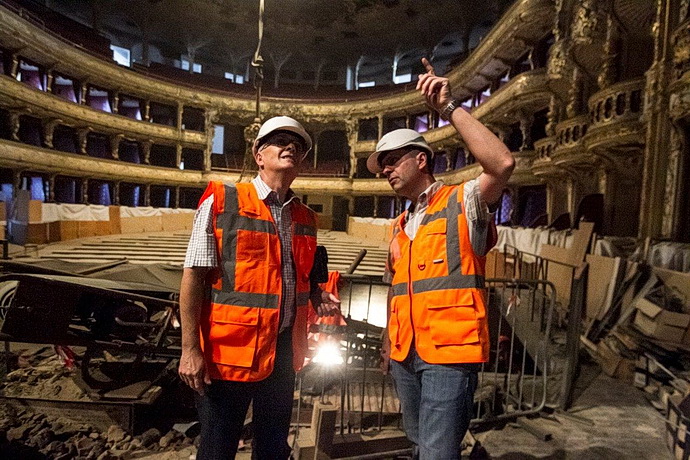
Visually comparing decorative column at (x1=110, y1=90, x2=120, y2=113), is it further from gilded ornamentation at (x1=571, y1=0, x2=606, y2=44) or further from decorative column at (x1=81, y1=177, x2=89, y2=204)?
gilded ornamentation at (x1=571, y1=0, x2=606, y2=44)

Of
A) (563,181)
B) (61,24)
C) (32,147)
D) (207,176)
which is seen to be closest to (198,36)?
(61,24)

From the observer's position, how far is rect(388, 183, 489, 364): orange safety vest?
1705mm

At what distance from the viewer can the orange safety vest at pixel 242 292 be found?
1.67 m

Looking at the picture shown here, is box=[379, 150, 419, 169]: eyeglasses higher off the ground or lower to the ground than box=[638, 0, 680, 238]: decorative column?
lower

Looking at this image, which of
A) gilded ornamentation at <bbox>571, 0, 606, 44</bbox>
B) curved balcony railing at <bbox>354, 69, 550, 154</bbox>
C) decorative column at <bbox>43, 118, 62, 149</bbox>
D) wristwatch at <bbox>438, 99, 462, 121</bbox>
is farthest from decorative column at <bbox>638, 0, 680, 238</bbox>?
decorative column at <bbox>43, 118, 62, 149</bbox>

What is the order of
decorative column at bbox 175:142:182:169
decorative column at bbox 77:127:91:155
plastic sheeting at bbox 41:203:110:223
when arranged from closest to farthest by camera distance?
plastic sheeting at bbox 41:203:110:223, decorative column at bbox 77:127:91:155, decorative column at bbox 175:142:182:169

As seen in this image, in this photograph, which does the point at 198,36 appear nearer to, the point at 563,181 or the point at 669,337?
the point at 563,181

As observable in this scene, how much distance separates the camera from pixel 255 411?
6.35ft

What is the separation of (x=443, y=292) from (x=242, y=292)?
1.00 m

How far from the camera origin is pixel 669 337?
4883 mm

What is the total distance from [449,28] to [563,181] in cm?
1787

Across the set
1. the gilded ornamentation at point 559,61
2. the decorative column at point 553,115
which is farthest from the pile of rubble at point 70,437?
the decorative column at point 553,115

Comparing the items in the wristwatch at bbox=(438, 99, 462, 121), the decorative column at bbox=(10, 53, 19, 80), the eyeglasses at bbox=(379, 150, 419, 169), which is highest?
the decorative column at bbox=(10, 53, 19, 80)

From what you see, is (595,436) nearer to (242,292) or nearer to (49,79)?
(242,292)
